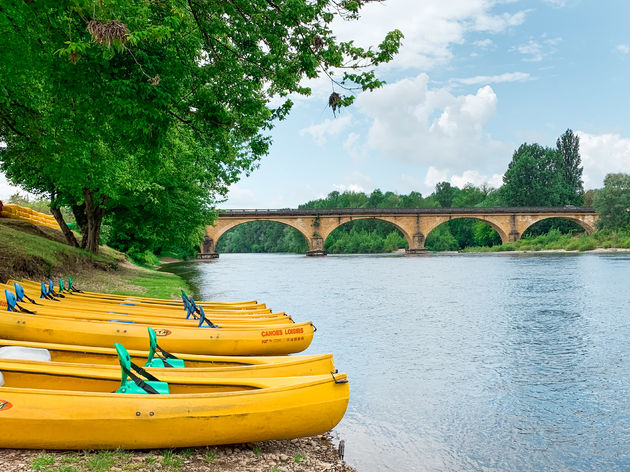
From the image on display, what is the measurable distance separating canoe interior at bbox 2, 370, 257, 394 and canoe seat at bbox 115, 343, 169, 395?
0.10 m

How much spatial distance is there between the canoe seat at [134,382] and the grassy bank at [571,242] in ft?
176

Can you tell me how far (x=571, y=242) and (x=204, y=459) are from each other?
5715 cm

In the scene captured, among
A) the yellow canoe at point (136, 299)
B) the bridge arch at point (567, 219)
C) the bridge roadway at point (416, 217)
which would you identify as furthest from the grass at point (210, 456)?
the bridge arch at point (567, 219)

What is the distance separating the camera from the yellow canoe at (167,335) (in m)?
6.06

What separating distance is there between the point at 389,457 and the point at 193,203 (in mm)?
21745

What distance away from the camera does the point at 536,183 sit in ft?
243

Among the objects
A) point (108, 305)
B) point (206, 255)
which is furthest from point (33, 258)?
point (206, 255)

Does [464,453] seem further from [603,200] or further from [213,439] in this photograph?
[603,200]

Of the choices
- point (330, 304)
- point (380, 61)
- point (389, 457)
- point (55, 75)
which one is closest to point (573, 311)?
point (330, 304)

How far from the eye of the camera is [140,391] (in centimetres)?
402

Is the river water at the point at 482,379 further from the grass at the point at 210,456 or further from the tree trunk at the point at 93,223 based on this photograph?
the tree trunk at the point at 93,223

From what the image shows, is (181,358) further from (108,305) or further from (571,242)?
(571,242)

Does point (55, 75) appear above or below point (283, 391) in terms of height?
above

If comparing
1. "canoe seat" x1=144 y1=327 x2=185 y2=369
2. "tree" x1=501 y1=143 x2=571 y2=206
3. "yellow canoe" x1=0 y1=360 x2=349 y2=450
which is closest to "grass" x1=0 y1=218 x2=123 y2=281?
"canoe seat" x1=144 y1=327 x2=185 y2=369
